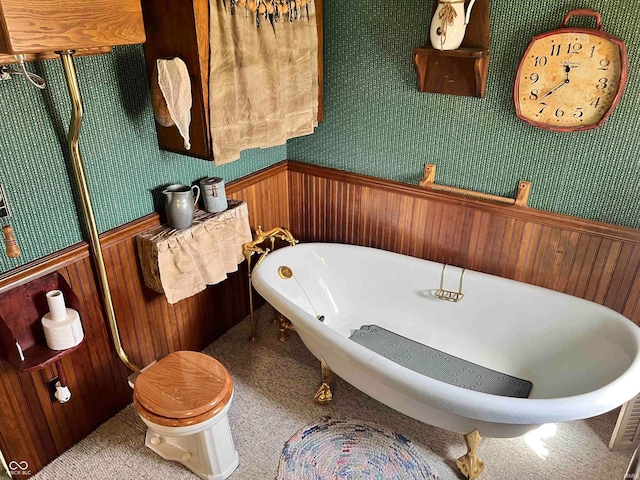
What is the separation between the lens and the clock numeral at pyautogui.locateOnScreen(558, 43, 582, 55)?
5.86 ft

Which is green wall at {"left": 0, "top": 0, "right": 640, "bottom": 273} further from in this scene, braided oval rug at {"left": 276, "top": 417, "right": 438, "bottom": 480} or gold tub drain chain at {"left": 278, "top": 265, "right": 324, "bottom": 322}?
braided oval rug at {"left": 276, "top": 417, "right": 438, "bottom": 480}

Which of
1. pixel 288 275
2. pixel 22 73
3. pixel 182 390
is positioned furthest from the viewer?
pixel 288 275

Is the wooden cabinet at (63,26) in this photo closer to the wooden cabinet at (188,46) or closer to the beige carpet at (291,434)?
the wooden cabinet at (188,46)

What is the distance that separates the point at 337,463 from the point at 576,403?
945 millimetres

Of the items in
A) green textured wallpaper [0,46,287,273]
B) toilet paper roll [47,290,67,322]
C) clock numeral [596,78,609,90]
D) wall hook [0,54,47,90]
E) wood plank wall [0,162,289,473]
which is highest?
wall hook [0,54,47,90]

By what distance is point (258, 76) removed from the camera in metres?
1.98

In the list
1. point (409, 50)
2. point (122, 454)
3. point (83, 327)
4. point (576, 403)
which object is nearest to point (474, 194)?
point (409, 50)

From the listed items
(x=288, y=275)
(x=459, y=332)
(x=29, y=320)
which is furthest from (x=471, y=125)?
(x=29, y=320)

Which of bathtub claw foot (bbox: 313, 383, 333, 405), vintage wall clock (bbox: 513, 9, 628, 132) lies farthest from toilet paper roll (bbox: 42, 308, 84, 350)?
vintage wall clock (bbox: 513, 9, 628, 132)

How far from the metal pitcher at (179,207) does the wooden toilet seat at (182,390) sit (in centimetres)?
55

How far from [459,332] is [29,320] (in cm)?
182

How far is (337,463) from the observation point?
6.34 ft

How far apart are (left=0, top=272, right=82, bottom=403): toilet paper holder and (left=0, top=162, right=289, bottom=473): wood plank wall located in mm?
40

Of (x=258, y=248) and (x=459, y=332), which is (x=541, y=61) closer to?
(x=459, y=332)
